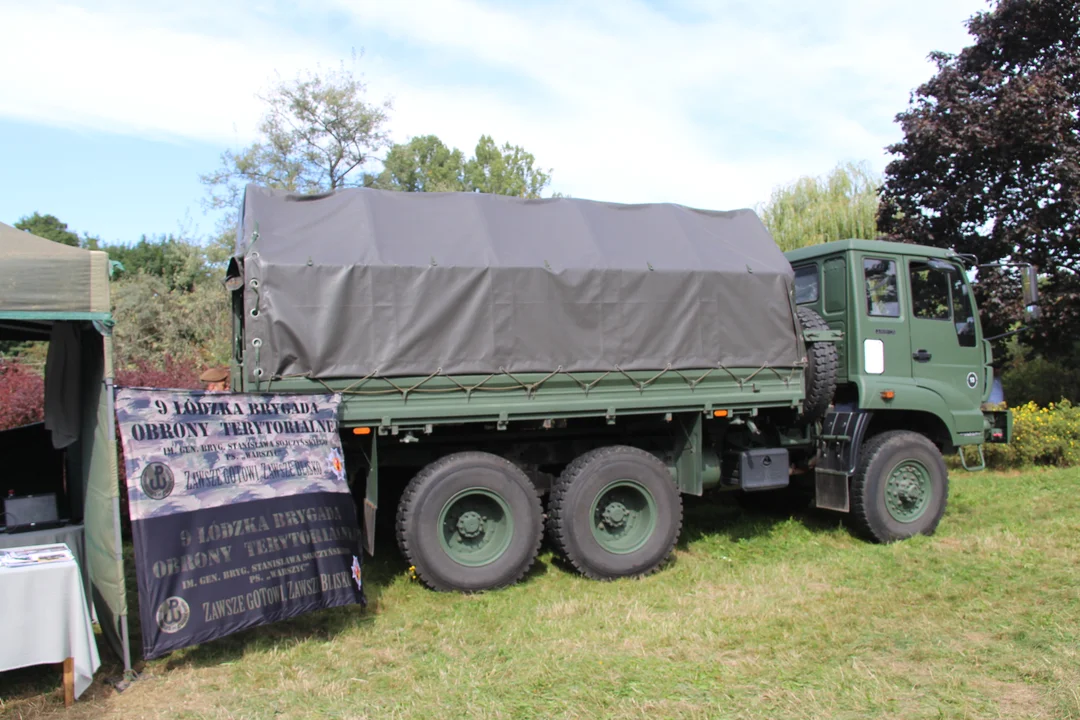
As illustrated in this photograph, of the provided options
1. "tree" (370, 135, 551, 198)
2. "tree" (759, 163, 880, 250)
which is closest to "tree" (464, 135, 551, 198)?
"tree" (370, 135, 551, 198)

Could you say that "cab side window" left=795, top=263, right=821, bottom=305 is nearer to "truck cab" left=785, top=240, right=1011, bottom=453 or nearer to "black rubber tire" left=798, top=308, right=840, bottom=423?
"truck cab" left=785, top=240, right=1011, bottom=453

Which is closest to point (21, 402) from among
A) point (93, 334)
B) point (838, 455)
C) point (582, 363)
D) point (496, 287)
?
point (93, 334)

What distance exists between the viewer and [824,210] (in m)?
22.0

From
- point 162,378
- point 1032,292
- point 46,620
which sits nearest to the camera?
point 46,620

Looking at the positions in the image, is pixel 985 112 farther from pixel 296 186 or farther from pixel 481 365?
pixel 296 186

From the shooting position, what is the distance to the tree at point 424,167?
2867 centimetres

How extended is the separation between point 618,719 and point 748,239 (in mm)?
4965

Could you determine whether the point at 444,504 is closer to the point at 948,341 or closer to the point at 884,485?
the point at 884,485

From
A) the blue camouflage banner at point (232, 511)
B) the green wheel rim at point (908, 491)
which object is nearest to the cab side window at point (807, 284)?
the green wheel rim at point (908, 491)

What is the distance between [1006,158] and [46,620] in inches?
575

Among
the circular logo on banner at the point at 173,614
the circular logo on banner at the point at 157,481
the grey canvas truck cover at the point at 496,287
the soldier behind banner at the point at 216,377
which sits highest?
the grey canvas truck cover at the point at 496,287

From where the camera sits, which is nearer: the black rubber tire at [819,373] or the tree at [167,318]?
the black rubber tire at [819,373]

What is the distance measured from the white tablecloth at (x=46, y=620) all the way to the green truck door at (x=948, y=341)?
7368mm

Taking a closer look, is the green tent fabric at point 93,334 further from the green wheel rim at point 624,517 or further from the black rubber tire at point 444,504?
the green wheel rim at point 624,517
